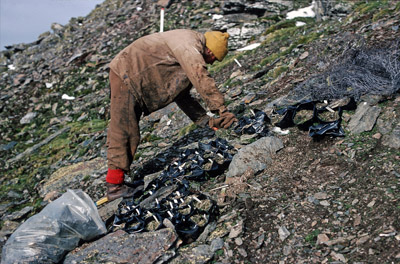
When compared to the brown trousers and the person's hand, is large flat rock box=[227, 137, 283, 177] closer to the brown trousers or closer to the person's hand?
the person's hand

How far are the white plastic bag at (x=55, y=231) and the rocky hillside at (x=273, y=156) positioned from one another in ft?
0.42

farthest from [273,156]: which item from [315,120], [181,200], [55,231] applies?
[55,231]

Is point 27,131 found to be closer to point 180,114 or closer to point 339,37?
point 180,114

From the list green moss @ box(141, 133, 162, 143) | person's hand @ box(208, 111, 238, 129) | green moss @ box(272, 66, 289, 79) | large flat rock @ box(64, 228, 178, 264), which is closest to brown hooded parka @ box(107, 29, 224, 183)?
person's hand @ box(208, 111, 238, 129)

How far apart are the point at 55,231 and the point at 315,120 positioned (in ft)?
9.51

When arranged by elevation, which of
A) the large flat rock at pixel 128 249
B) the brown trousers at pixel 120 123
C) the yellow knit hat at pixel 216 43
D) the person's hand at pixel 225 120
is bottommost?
the large flat rock at pixel 128 249

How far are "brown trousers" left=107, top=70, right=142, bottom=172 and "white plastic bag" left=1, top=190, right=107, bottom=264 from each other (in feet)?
2.40

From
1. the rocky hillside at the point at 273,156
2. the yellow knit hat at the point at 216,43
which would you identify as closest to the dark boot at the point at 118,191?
the rocky hillside at the point at 273,156

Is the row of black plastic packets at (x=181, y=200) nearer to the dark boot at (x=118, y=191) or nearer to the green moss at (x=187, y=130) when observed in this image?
the dark boot at (x=118, y=191)

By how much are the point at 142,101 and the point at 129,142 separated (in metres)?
0.51

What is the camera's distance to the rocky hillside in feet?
8.93

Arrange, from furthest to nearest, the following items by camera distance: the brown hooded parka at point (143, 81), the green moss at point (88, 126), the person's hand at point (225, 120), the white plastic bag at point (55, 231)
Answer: the green moss at point (88, 126) → the person's hand at point (225, 120) → the brown hooded parka at point (143, 81) → the white plastic bag at point (55, 231)

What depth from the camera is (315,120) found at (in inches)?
157

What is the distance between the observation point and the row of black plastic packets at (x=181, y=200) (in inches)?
124
